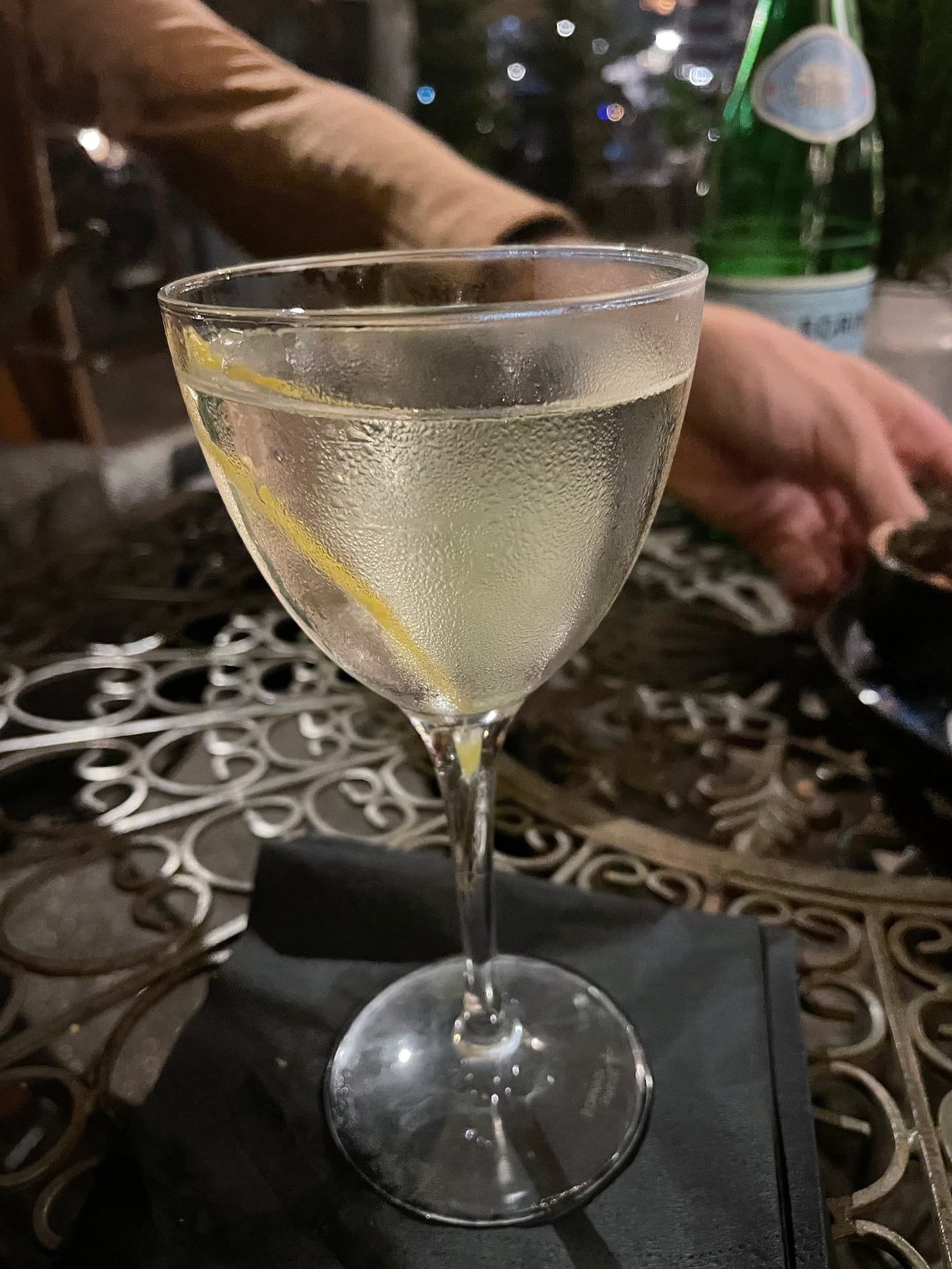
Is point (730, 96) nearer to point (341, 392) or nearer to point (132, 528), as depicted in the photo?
point (132, 528)

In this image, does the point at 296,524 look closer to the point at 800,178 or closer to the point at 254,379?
the point at 254,379

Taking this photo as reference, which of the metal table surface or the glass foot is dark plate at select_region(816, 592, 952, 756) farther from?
the glass foot

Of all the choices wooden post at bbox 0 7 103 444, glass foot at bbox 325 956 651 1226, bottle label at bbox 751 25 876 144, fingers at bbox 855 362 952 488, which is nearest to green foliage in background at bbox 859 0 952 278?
bottle label at bbox 751 25 876 144

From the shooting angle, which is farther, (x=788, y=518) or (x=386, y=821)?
(x=788, y=518)

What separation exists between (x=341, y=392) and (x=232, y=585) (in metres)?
0.44

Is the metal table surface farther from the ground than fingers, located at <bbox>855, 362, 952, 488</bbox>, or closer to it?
closer to it

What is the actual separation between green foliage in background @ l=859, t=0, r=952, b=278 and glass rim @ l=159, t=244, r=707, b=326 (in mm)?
536

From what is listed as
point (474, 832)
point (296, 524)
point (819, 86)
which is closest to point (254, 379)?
point (296, 524)

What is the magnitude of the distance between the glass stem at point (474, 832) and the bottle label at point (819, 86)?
25.8 inches

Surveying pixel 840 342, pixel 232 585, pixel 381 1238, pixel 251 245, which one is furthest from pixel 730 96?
pixel 381 1238

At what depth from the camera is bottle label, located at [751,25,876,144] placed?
2.34 feet

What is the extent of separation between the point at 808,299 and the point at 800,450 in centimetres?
14

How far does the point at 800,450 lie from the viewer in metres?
0.56

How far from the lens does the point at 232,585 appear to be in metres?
0.65
